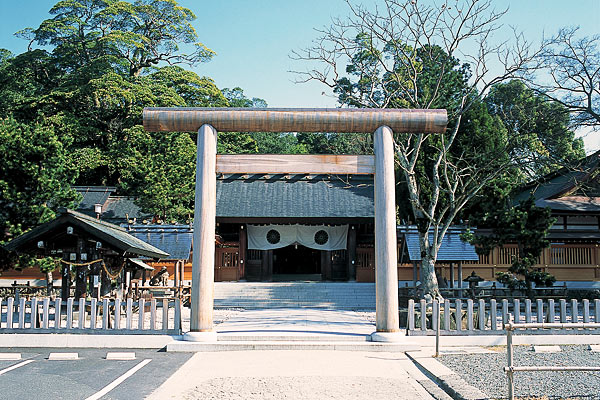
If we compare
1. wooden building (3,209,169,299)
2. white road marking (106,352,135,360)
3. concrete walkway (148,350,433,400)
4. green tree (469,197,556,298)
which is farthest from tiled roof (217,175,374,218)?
white road marking (106,352,135,360)

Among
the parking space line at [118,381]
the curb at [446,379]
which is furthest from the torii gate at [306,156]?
the parking space line at [118,381]

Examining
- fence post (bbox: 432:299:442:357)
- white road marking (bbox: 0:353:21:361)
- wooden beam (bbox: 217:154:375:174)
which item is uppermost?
wooden beam (bbox: 217:154:375:174)

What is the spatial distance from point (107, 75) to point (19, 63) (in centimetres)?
763

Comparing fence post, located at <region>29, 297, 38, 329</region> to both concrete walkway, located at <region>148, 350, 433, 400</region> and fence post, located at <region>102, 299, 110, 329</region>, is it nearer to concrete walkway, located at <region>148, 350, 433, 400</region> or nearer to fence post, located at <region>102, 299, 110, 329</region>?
fence post, located at <region>102, 299, 110, 329</region>

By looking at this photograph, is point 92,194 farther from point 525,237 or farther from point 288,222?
point 525,237

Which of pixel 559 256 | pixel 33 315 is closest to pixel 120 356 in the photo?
pixel 33 315

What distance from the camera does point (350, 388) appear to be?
6.81 m

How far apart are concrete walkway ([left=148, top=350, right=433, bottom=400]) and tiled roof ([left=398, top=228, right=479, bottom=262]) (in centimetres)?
1050

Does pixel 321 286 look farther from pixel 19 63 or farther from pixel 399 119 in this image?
pixel 19 63

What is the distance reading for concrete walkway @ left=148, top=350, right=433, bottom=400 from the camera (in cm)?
654

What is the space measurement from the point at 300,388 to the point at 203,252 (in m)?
3.89

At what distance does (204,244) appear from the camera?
994cm

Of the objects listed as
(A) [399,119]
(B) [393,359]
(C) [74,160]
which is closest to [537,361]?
(B) [393,359]

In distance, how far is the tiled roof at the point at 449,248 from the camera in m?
19.3
